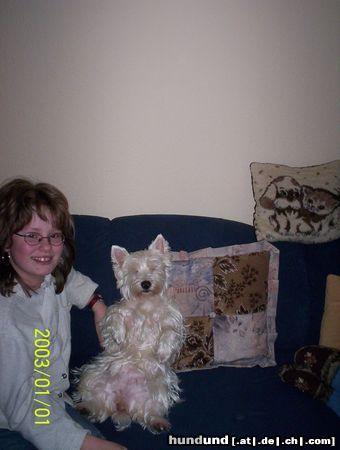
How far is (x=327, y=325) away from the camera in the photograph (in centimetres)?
202

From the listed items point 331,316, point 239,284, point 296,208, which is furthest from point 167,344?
point 296,208

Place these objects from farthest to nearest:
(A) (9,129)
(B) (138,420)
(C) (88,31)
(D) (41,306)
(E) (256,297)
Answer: (A) (9,129) < (C) (88,31) < (E) (256,297) < (B) (138,420) < (D) (41,306)

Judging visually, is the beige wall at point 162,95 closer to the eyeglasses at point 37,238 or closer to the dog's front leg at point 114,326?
the dog's front leg at point 114,326

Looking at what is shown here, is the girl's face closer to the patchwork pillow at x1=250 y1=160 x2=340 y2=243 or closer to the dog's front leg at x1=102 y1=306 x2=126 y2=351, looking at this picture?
the dog's front leg at x1=102 y1=306 x2=126 y2=351

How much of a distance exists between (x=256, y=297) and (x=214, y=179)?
1.02 meters

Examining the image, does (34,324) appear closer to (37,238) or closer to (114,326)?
(37,238)

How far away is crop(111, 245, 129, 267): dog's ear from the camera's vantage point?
1.88 metres

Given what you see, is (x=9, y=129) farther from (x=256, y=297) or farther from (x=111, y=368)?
(x=256, y=297)

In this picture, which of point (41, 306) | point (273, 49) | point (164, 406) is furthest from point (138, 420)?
point (273, 49)

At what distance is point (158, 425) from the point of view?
1548 mm

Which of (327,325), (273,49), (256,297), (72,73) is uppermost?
(273,49)

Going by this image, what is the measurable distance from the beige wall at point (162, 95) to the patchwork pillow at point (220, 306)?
2.38 ft

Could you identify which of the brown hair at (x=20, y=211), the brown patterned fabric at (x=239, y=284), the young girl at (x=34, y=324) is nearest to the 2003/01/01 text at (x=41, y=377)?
the young girl at (x=34, y=324)

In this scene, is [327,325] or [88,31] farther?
[88,31]
